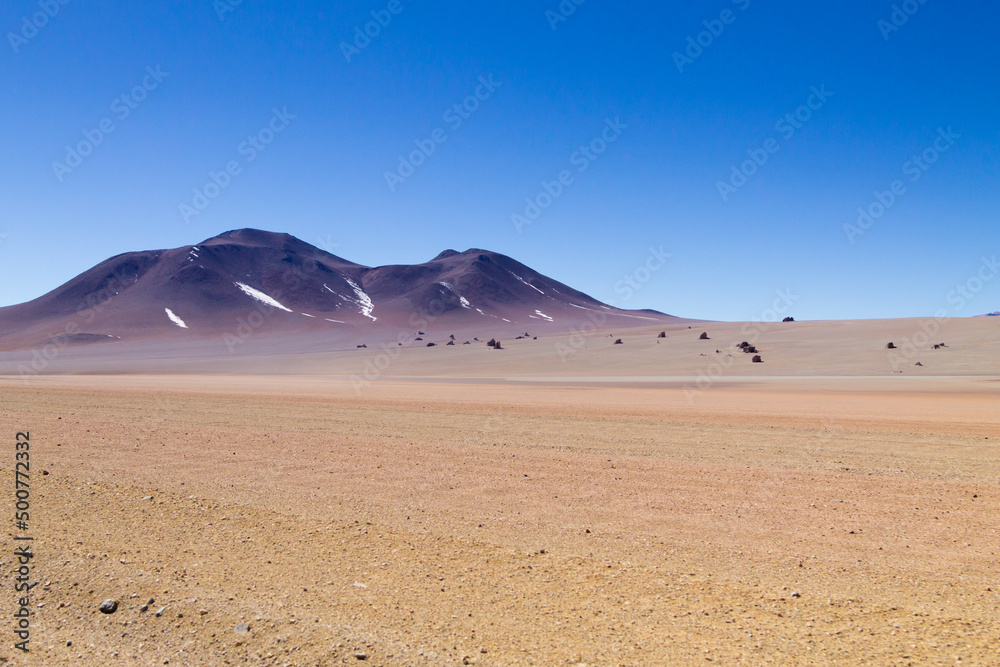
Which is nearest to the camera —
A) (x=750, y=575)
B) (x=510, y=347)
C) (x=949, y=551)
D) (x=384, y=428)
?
(x=750, y=575)

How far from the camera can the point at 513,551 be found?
6078mm

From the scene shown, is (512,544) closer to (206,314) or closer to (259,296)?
(206,314)

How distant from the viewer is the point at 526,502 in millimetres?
7969

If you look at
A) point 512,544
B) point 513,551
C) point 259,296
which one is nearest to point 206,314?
point 259,296

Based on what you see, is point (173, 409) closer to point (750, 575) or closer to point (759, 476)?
point (759, 476)

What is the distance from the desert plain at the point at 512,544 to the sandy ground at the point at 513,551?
0.03 metres

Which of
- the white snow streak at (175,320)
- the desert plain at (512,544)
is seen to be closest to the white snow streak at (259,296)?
the white snow streak at (175,320)

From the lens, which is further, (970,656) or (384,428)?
(384,428)

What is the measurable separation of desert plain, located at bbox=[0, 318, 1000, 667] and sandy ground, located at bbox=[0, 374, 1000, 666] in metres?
0.03

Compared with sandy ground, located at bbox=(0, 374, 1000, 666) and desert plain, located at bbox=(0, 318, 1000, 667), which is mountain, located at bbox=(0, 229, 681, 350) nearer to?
desert plain, located at bbox=(0, 318, 1000, 667)

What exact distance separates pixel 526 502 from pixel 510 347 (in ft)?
189

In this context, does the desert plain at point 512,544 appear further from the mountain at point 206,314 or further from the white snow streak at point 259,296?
the white snow streak at point 259,296

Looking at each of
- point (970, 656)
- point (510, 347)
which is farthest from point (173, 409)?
point (510, 347)

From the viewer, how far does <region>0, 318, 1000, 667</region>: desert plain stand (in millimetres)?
4398
